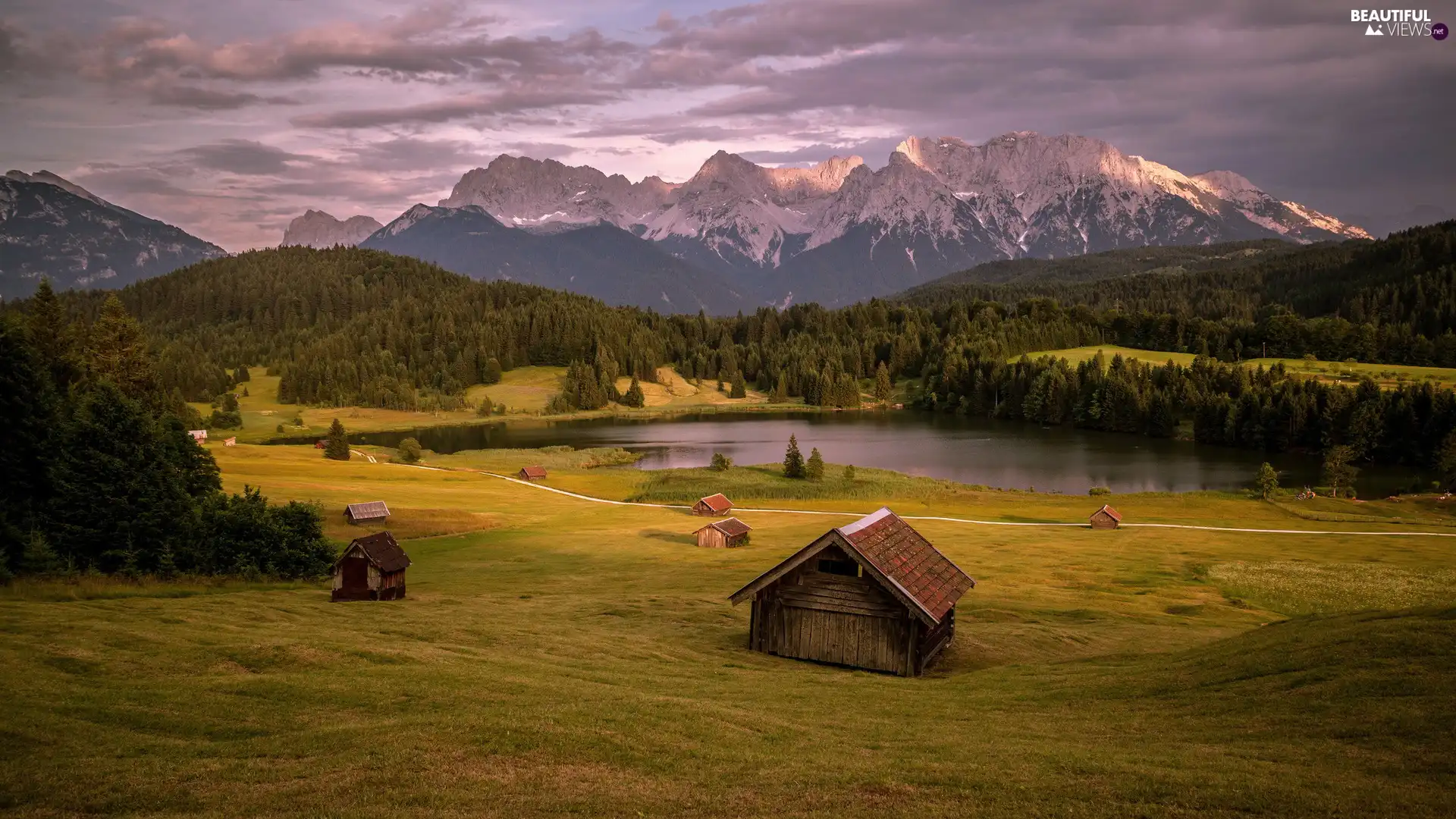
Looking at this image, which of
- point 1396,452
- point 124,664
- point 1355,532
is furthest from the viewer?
point 1396,452

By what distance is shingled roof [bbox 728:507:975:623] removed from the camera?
2986cm

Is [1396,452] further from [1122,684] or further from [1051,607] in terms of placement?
[1122,684]

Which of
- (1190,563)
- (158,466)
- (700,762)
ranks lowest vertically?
(1190,563)

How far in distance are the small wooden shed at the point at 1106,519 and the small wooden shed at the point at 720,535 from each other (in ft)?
102

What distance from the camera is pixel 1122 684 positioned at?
24.0 meters

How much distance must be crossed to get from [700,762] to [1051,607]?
31.0 metres

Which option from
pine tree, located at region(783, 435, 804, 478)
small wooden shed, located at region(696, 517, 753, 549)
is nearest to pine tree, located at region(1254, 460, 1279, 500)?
pine tree, located at region(783, 435, 804, 478)

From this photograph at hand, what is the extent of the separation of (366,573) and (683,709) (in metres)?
26.0

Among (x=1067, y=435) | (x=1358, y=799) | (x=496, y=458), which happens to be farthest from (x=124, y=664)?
(x=1067, y=435)

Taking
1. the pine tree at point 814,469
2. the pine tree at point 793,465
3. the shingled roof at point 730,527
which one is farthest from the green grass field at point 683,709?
the pine tree at point 793,465

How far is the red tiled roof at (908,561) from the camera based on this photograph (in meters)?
30.2

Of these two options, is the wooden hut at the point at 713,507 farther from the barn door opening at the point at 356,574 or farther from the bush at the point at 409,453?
the bush at the point at 409,453

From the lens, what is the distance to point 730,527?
63.8m

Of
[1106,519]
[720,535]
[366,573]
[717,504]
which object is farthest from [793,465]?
[366,573]
